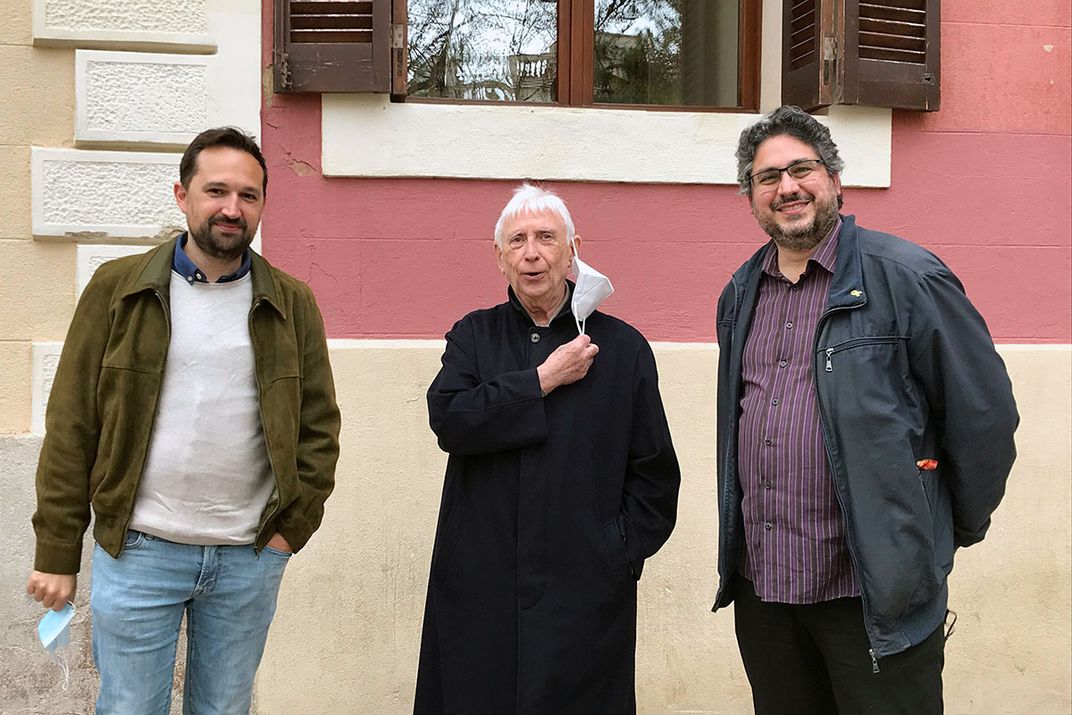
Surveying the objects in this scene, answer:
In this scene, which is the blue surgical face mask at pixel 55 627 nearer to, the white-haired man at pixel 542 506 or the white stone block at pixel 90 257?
the white-haired man at pixel 542 506

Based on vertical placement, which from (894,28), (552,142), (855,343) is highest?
(894,28)

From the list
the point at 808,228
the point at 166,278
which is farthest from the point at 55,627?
the point at 808,228

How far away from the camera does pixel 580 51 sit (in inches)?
177

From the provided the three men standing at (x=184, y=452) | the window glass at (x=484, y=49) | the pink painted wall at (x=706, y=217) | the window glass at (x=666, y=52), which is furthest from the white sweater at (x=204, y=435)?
the window glass at (x=666, y=52)

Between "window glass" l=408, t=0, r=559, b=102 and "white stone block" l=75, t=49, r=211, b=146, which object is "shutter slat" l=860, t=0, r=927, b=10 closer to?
"window glass" l=408, t=0, r=559, b=102

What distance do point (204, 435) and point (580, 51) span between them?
255 centimetres

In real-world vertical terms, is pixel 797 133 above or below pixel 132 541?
above

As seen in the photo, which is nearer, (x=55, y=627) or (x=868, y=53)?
(x=55, y=627)

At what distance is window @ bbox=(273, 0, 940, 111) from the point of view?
4.13 m

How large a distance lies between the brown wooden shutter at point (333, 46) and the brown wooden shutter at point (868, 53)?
1616mm

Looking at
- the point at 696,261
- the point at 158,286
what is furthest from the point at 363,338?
the point at 158,286

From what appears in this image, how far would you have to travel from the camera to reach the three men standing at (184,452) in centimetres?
256

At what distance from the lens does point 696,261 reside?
435 centimetres

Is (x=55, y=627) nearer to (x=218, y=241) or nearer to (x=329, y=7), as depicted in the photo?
(x=218, y=241)
